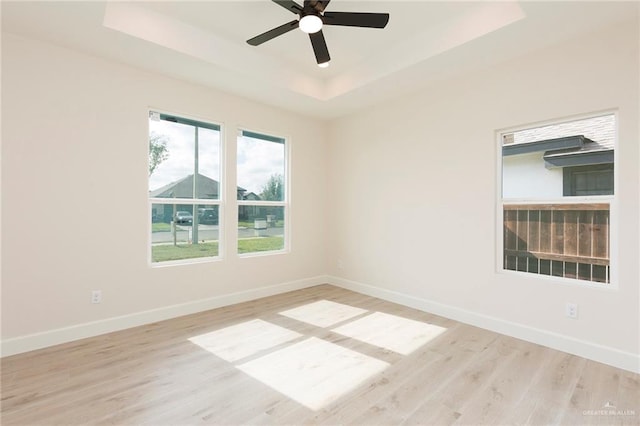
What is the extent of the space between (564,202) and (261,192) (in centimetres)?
342

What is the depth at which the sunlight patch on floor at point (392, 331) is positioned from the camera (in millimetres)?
2895

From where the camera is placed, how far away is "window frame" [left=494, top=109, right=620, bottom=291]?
257cm

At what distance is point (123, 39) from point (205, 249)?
2278 millimetres

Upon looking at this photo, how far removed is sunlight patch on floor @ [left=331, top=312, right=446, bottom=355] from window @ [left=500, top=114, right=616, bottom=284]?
106 cm

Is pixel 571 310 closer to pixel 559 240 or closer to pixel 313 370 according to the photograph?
pixel 559 240

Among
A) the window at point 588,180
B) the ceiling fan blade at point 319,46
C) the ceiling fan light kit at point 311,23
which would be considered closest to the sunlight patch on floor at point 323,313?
the window at point 588,180

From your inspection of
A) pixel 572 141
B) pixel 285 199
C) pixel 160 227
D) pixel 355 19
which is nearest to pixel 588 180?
pixel 572 141

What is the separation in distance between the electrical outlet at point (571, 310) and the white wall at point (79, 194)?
11.8ft

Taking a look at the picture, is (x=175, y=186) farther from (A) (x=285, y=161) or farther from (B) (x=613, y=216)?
(B) (x=613, y=216)

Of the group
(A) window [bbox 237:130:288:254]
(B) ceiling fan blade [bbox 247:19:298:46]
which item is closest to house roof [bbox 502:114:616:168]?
(B) ceiling fan blade [bbox 247:19:298:46]

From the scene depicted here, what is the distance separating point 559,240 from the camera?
2.91 m

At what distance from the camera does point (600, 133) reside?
2.69 meters

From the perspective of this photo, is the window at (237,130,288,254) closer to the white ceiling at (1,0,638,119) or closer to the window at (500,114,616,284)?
the white ceiling at (1,0,638,119)

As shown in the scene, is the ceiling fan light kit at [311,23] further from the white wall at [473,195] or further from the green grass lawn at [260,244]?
the green grass lawn at [260,244]
